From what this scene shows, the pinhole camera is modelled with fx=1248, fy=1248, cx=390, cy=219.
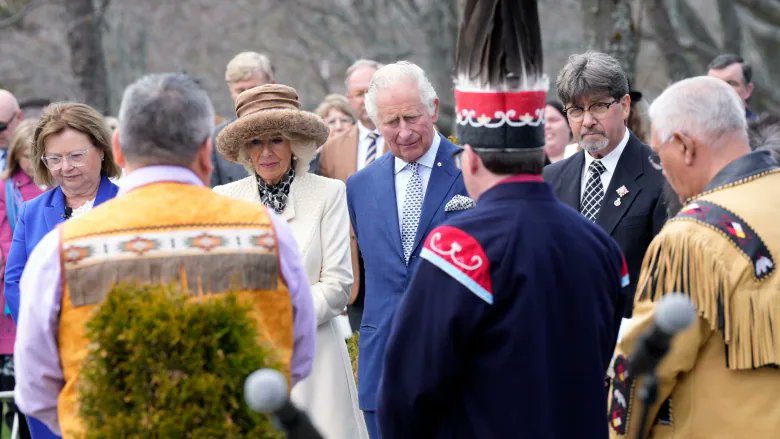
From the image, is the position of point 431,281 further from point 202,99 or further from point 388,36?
point 388,36

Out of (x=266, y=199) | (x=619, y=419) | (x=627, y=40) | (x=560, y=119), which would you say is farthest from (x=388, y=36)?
(x=619, y=419)

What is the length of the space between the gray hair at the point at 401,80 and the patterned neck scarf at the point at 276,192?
55 centimetres

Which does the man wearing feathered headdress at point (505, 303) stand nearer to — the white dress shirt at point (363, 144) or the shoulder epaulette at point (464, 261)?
the shoulder epaulette at point (464, 261)

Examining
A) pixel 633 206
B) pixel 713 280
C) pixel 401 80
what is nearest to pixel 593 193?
pixel 633 206

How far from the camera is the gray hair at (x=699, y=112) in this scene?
14.3 ft

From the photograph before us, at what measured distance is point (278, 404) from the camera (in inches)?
121

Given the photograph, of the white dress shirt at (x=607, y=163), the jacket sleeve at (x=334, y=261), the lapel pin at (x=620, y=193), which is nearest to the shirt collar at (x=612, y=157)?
the white dress shirt at (x=607, y=163)

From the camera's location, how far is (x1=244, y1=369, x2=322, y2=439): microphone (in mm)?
3082

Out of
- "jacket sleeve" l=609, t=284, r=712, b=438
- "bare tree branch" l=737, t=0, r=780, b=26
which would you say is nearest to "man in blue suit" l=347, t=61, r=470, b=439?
"jacket sleeve" l=609, t=284, r=712, b=438

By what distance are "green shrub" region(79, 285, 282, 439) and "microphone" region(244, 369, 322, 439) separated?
1.08 feet

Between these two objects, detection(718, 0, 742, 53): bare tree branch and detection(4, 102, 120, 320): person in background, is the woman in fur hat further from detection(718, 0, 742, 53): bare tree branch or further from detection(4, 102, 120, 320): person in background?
detection(718, 0, 742, 53): bare tree branch

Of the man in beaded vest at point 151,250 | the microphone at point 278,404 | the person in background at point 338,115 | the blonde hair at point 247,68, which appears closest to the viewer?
the microphone at point 278,404

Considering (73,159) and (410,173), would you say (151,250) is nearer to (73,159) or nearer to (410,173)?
(410,173)

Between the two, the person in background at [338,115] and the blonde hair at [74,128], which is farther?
the person in background at [338,115]
